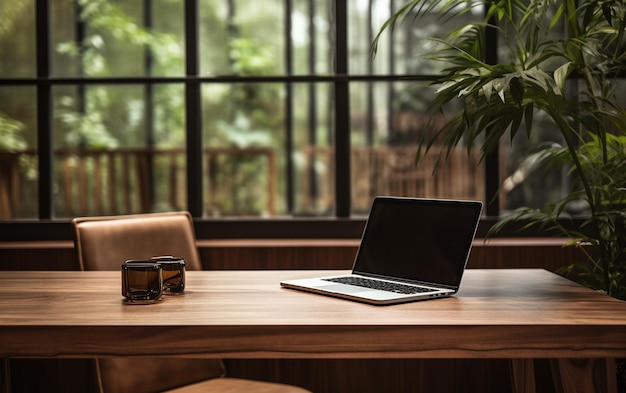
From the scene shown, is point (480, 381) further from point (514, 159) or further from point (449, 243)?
point (514, 159)

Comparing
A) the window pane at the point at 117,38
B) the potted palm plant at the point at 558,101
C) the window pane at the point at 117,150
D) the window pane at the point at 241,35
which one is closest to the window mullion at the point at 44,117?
the window pane at the point at 117,150

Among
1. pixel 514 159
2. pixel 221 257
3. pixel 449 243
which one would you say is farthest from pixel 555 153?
pixel 514 159

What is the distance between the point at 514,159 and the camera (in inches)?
227

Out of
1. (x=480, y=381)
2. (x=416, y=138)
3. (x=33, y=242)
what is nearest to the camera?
(x=480, y=381)

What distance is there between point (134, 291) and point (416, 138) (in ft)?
14.7

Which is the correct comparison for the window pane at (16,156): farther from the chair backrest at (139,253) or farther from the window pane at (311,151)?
the window pane at (311,151)

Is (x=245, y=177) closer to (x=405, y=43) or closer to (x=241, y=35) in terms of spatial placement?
(x=241, y=35)

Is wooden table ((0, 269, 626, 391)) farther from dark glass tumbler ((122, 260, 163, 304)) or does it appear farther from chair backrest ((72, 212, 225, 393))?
chair backrest ((72, 212, 225, 393))

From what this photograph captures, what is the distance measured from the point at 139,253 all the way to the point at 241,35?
377cm

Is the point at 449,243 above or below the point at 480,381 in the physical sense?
above

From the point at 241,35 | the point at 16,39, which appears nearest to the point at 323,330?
the point at 16,39

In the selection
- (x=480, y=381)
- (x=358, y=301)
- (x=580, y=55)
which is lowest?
(x=480, y=381)

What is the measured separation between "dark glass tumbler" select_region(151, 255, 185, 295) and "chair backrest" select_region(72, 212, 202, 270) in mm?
413

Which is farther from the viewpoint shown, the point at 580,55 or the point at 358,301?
the point at 580,55
